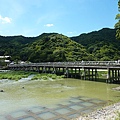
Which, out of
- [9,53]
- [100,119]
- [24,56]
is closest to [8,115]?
[100,119]

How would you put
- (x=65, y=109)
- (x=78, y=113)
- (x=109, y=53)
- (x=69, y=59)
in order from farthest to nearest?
(x=109, y=53) < (x=69, y=59) < (x=65, y=109) < (x=78, y=113)

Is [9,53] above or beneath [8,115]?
above

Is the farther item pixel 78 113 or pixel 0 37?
pixel 0 37

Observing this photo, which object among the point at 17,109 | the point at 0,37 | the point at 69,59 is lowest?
the point at 17,109

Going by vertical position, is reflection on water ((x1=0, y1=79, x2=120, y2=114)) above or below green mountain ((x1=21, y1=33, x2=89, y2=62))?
below

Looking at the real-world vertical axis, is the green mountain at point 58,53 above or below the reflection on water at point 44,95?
above

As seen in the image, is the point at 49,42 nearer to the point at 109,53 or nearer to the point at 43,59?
the point at 43,59

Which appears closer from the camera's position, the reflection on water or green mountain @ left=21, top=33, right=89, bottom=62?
the reflection on water

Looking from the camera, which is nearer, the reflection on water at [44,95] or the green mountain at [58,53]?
the reflection on water at [44,95]

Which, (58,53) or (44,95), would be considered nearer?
(44,95)

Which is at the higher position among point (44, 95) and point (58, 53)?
point (58, 53)

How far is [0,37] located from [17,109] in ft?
594

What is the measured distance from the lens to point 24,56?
10281cm

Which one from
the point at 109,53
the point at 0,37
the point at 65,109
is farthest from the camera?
the point at 0,37
